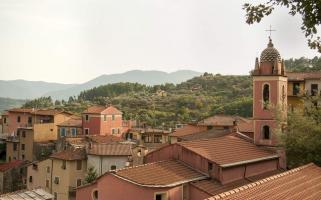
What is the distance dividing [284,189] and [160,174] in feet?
34.8

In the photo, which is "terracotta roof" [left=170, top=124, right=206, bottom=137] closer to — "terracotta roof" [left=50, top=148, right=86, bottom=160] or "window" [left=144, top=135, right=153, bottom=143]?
"window" [left=144, top=135, right=153, bottom=143]

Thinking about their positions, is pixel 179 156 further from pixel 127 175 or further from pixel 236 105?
pixel 236 105

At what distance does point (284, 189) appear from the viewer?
17.0 meters

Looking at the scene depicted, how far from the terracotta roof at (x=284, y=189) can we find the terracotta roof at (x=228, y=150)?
8.41 metres

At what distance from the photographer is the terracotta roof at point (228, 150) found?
29091 mm

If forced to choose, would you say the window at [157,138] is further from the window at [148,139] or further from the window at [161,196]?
the window at [161,196]

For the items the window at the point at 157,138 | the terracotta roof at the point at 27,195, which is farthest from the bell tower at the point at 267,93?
the window at the point at 157,138

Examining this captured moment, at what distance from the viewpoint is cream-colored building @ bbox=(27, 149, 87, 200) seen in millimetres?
44625

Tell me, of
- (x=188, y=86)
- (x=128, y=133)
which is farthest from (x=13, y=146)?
(x=188, y=86)

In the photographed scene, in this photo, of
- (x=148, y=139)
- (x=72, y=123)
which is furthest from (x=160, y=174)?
(x=148, y=139)

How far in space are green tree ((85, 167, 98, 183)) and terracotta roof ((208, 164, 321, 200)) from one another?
25058mm

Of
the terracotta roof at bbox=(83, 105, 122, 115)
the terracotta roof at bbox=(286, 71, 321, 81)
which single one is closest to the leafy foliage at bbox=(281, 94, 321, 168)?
the terracotta roof at bbox=(286, 71, 321, 81)

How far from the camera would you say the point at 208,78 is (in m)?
170

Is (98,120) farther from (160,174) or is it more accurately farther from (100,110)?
(160,174)
